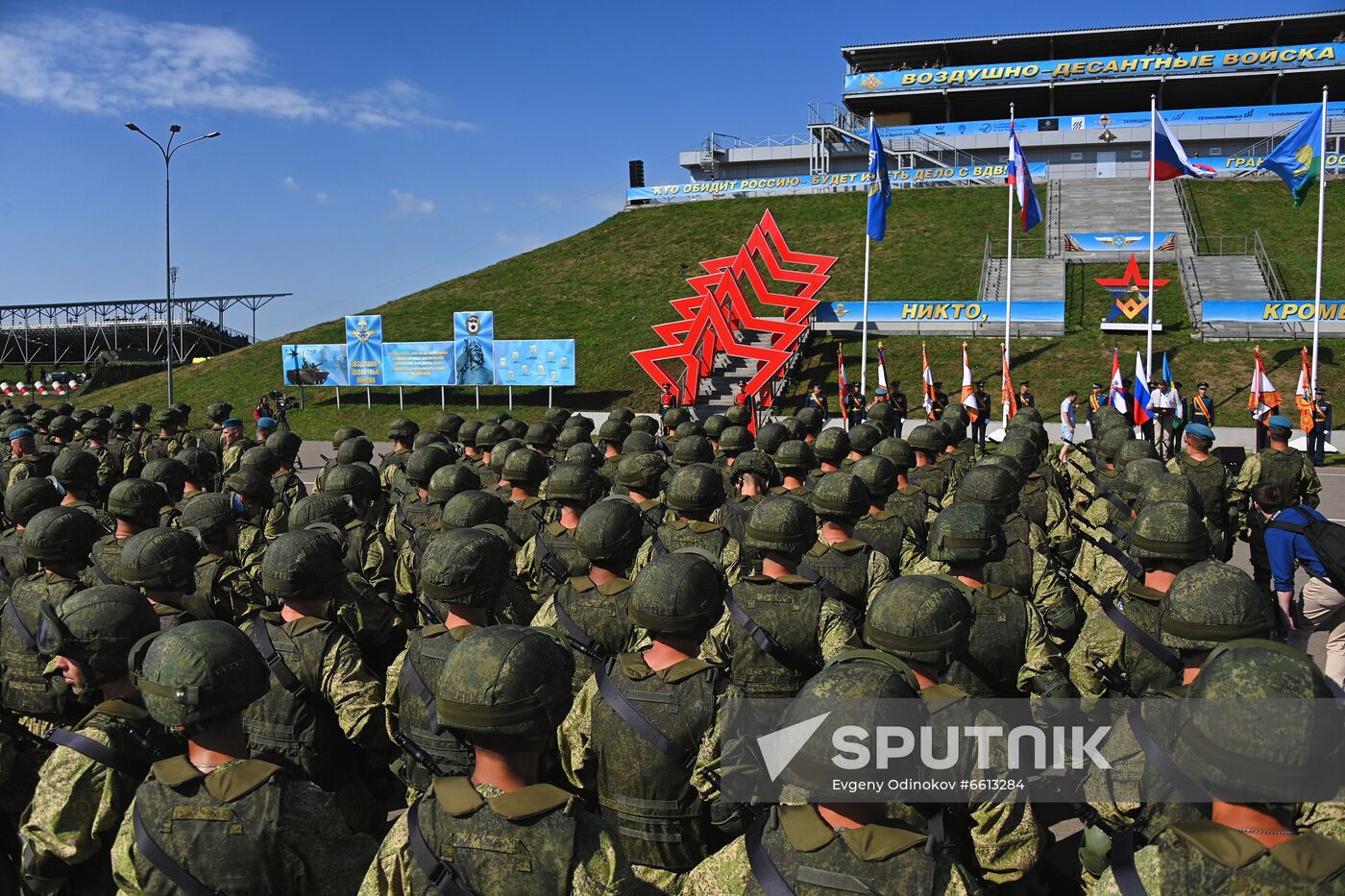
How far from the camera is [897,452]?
8945mm

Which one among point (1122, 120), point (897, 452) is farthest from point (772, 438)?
point (1122, 120)

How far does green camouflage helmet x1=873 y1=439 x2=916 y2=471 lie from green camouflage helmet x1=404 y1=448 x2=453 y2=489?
413cm

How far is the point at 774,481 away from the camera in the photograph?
9297 mm

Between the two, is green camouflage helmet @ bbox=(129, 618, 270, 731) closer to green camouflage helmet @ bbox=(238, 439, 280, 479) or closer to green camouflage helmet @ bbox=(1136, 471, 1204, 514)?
green camouflage helmet @ bbox=(1136, 471, 1204, 514)

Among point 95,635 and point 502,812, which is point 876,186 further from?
point 502,812

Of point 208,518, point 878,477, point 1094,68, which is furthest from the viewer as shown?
point 1094,68

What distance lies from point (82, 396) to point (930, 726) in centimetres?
4772

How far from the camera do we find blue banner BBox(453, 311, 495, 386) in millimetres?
31208

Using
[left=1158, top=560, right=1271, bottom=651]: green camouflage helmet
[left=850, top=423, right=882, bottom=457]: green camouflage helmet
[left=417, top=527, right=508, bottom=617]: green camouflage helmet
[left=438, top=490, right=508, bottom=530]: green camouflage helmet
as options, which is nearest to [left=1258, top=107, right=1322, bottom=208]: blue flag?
[left=850, top=423, right=882, bottom=457]: green camouflage helmet

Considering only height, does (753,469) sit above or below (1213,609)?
above

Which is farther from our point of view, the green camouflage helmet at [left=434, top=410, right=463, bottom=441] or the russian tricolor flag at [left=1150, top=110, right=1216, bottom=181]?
the russian tricolor flag at [left=1150, top=110, right=1216, bottom=181]

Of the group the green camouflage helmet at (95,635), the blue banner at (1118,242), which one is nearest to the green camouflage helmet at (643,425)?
the green camouflage helmet at (95,635)

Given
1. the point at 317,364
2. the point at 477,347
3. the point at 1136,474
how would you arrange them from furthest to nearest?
the point at 317,364, the point at 477,347, the point at 1136,474

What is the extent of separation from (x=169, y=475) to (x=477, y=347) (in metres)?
22.9
